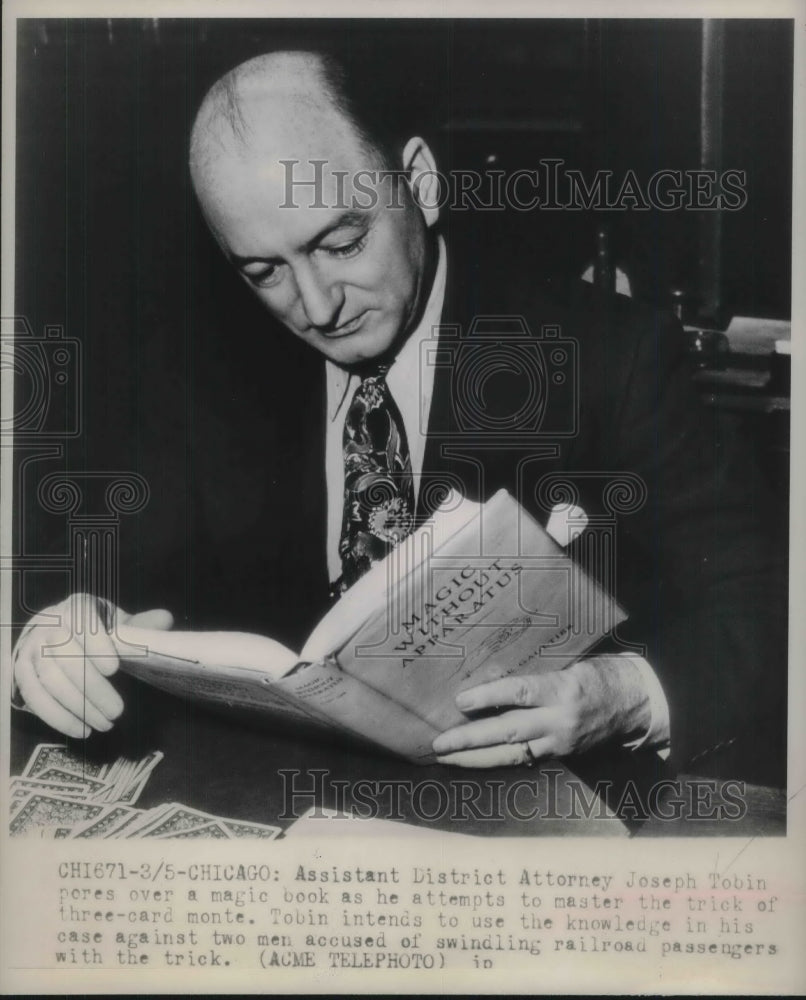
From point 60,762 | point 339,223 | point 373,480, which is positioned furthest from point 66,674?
point 339,223

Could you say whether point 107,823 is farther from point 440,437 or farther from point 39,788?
point 440,437

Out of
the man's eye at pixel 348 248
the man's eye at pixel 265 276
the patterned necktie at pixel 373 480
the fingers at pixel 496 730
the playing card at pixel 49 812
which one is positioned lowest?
the playing card at pixel 49 812

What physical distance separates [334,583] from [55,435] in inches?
17.1

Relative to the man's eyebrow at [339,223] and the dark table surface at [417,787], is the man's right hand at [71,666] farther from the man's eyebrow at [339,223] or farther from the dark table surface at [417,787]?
the man's eyebrow at [339,223]

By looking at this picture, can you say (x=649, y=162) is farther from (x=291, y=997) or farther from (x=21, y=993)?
(x=21, y=993)

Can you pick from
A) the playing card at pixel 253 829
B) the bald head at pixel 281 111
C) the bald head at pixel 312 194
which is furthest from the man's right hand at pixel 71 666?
the bald head at pixel 281 111

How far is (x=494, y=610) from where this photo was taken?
4.53 feet

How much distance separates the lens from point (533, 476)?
144 centimetres

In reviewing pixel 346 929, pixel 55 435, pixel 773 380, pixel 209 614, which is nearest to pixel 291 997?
pixel 346 929

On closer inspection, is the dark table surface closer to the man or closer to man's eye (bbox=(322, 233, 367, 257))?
the man

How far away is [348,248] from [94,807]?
83cm

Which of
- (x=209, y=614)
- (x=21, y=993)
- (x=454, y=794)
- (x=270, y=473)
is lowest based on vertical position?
(x=21, y=993)

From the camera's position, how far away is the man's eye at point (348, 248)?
4.65ft

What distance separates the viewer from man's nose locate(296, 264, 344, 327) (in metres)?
1.42
